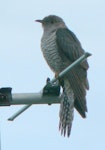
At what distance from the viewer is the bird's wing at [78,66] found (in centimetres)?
864

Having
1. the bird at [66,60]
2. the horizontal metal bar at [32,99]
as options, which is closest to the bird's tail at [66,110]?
the bird at [66,60]

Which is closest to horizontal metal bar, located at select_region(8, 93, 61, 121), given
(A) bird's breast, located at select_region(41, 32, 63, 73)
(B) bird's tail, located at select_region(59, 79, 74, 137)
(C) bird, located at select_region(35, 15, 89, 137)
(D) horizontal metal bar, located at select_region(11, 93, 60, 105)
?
(D) horizontal metal bar, located at select_region(11, 93, 60, 105)

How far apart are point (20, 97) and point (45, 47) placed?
15.7 ft

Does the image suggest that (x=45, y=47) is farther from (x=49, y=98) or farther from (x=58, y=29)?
(x=49, y=98)

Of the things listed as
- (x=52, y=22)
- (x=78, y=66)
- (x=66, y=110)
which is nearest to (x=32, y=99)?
(x=66, y=110)

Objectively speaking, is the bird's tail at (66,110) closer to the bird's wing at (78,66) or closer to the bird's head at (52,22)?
the bird's wing at (78,66)

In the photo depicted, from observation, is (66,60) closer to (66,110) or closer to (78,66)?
(78,66)

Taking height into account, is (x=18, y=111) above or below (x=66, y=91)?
above

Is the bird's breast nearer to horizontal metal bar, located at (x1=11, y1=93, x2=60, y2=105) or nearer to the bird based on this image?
the bird

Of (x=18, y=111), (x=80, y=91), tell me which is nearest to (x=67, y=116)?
(x=80, y=91)

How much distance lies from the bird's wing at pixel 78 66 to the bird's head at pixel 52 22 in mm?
341

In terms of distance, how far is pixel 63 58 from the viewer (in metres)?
9.88

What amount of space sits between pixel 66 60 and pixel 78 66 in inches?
15.0

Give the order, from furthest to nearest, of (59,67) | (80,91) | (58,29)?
(58,29), (59,67), (80,91)
